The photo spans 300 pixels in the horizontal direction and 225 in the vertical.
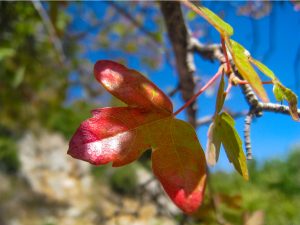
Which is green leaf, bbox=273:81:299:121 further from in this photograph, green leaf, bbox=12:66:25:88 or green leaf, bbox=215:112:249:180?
green leaf, bbox=12:66:25:88

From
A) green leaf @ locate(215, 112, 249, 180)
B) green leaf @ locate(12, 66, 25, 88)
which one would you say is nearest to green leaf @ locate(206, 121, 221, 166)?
green leaf @ locate(215, 112, 249, 180)

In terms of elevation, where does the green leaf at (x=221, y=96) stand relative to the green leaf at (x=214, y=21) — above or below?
below

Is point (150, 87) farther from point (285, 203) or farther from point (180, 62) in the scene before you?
point (285, 203)

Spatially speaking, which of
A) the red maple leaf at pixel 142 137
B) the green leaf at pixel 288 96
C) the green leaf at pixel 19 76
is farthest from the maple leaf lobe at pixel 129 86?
the green leaf at pixel 19 76

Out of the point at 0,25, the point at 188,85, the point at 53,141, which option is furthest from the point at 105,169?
the point at 188,85

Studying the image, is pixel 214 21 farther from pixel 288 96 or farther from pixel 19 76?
pixel 19 76

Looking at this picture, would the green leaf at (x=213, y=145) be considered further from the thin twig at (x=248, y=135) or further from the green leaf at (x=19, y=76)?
the green leaf at (x=19, y=76)

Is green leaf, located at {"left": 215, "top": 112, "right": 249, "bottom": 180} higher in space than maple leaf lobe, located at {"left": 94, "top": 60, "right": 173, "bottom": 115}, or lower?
lower
